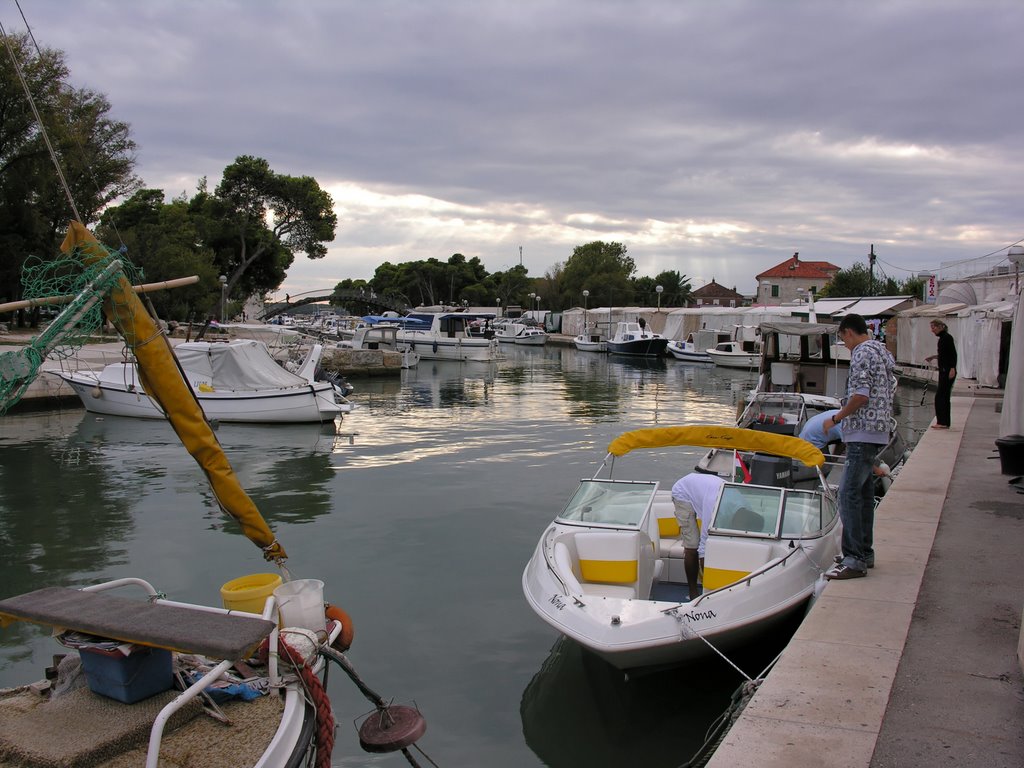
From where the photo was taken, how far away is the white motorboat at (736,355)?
49469 mm

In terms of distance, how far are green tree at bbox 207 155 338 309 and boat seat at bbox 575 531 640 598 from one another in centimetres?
6434

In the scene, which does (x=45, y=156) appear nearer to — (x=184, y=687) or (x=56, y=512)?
(x=56, y=512)

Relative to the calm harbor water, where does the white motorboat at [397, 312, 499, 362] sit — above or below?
above

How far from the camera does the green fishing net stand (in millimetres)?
6504

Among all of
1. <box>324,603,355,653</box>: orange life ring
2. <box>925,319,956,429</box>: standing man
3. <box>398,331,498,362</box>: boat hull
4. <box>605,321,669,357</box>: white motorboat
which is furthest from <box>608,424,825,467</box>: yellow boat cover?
<box>605,321,669,357</box>: white motorboat

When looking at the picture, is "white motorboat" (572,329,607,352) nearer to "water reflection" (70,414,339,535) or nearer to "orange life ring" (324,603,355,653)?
"water reflection" (70,414,339,535)

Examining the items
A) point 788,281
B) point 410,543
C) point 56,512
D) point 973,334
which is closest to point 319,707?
point 410,543

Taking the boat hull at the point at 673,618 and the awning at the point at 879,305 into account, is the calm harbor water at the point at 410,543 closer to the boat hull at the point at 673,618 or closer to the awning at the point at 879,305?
the boat hull at the point at 673,618

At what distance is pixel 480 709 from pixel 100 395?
23.3m

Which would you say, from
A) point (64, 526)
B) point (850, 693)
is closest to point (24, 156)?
point (64, 526)

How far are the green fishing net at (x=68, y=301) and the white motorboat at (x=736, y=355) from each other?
45687mm

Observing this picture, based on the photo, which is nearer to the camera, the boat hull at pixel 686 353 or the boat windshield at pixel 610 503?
the boat windshield at pixel 610 503

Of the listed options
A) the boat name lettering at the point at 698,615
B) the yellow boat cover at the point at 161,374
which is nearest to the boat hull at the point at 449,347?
the yellow boat cover at the point at 161,374

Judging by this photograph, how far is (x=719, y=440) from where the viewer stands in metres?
9.70
